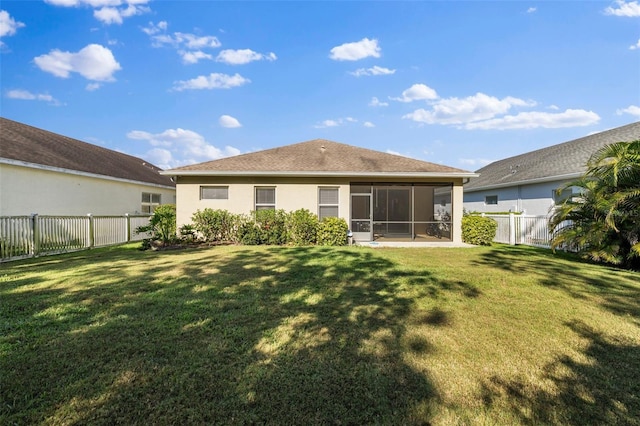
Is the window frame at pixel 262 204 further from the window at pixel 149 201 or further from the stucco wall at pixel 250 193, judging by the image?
the window at pixel 149 201

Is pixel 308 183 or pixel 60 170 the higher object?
pixel 60 170

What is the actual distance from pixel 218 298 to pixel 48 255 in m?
8.21

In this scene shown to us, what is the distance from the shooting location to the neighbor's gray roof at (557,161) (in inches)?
526

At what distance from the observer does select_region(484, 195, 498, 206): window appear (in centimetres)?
1847

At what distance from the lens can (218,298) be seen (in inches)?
188

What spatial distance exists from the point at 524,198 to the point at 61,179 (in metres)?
21.7

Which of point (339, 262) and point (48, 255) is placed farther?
point (48, 255)

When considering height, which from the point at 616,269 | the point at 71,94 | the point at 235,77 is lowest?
the point at 616,269

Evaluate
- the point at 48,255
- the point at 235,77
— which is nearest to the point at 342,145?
the point at 235,77

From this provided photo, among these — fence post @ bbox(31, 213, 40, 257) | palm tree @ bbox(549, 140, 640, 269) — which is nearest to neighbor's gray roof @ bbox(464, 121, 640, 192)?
palm tree @ bbox(549, 140, 640, 269)

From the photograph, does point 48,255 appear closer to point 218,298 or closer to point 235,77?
point 218,298

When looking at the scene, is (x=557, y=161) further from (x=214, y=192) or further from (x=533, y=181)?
(x=214, y=192)

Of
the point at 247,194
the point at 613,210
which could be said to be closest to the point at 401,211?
the point at 247,194

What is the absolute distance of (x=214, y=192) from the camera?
12391 mm
